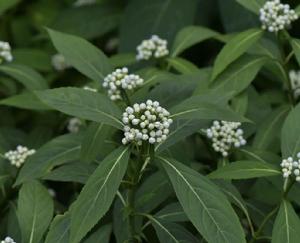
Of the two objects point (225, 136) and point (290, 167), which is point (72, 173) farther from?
point (290, 167)

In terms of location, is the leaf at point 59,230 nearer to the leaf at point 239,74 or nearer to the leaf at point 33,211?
the leaf at point 33,211

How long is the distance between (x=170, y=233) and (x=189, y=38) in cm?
139

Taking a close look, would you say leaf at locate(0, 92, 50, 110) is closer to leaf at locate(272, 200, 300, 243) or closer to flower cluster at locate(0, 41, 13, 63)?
flower cluster at locate(0, 41, 13, 63)

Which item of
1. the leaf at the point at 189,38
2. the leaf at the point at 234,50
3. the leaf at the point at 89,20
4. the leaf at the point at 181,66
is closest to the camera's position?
the leaf at the point at 234,50

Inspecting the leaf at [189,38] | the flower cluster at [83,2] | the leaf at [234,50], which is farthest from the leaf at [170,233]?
the flower cluster at [83,2]

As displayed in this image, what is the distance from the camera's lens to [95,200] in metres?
2.48

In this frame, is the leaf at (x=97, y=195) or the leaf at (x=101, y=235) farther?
the leaf at (x=101, y=235)

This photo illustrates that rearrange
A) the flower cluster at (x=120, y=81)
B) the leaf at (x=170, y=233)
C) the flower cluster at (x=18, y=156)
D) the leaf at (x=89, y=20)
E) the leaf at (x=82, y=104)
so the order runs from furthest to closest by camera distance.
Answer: the leaf at (x=89, y=20) < the flower cluster at (x=18, y=156) < the flower cluster at (x=120, y=81) < the leaf at (x=170, y=233) < the leaf at (x=82, y=104)

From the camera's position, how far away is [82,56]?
10.8 feet

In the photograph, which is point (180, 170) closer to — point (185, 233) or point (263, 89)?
point (185, 233)

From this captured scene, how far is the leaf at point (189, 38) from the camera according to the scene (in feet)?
12.7

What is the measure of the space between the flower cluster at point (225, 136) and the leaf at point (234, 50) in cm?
31

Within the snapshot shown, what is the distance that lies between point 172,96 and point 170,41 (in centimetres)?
150

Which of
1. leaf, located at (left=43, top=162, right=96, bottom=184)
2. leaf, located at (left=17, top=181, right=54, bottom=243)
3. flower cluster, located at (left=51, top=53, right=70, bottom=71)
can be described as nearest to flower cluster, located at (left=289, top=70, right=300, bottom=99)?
leaf, located at (left=43, top=162, right=96, bottom=184)
